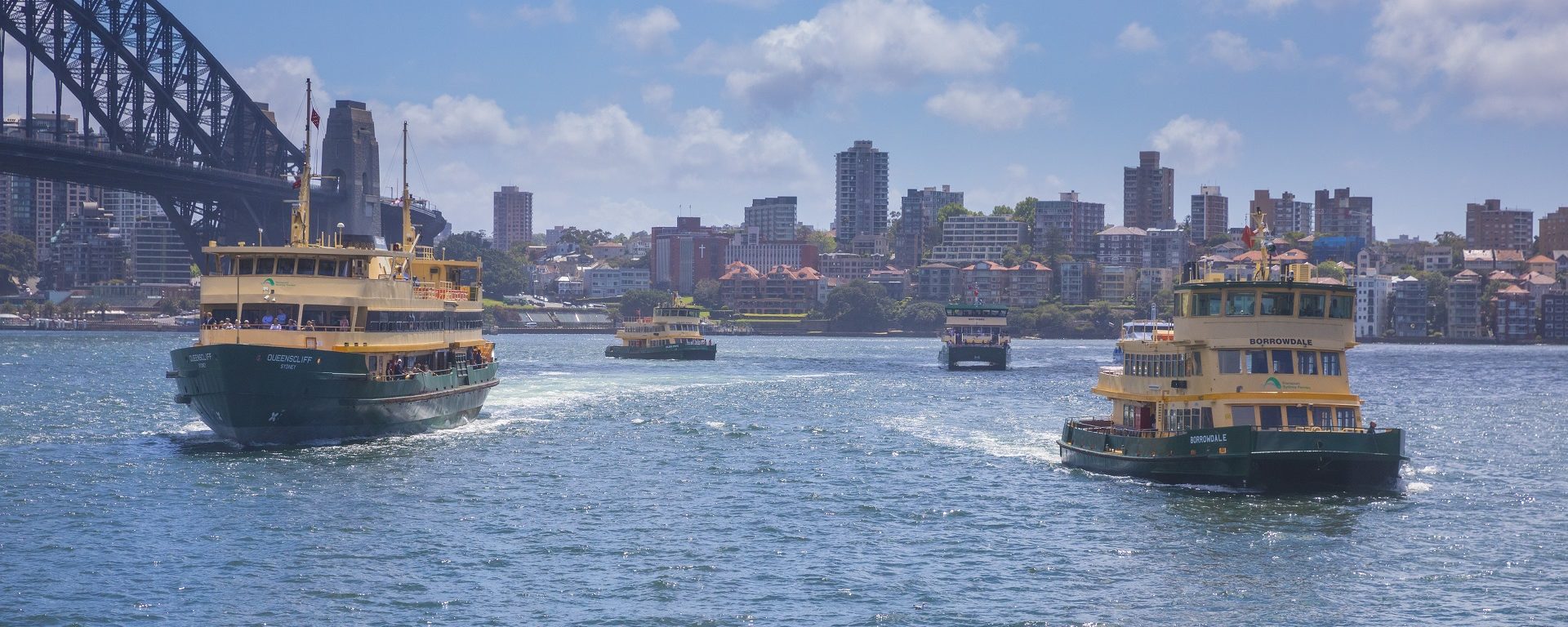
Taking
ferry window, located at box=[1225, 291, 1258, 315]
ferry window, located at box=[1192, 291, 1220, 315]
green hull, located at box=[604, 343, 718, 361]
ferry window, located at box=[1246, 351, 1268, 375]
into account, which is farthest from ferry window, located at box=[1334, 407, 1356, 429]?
green hull, located at box=[604, 343, 718, 361]

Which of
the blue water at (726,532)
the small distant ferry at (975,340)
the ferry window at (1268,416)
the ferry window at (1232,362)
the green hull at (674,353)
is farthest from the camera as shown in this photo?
the green hull at (674,353)

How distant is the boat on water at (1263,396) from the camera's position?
1694 inches

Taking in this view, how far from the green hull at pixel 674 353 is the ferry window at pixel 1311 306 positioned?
101 metres

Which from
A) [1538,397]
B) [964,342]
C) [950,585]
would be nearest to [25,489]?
[950,585]

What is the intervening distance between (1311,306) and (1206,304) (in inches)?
107

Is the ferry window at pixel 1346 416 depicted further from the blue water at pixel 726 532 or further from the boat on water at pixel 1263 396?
the blue water at pixel 726 532

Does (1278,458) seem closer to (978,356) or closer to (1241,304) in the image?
(1241,304)

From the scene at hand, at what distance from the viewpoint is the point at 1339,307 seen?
45156 mm

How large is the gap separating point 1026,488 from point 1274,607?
618 inches

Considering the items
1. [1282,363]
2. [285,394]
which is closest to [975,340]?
[285,394]

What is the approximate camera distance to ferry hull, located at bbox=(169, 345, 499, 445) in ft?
166

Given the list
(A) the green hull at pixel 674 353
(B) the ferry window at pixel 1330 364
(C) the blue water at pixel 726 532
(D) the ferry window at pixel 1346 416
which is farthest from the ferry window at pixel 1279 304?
(A) the green hull at pixel 674 353

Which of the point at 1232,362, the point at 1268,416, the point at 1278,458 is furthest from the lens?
the point at 1232,362

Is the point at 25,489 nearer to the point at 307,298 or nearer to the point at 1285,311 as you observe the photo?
the point at 307,298
